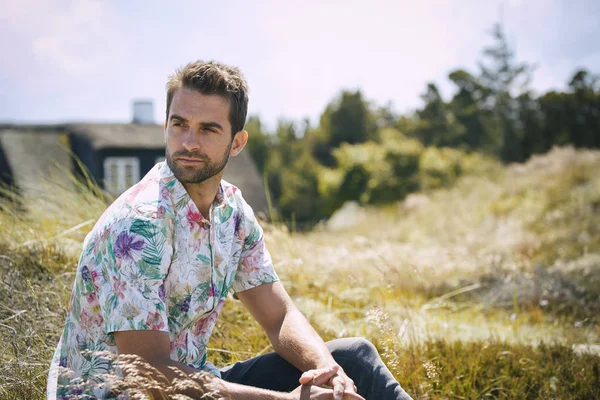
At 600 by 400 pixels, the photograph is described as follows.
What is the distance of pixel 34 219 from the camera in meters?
4.11

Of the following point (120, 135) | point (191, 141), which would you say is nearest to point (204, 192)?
point (191, 141)

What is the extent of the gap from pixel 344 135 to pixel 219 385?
30416 millimetres

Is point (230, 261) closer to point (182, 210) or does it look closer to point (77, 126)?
point (182, 210)

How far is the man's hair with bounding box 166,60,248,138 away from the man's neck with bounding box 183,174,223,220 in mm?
270

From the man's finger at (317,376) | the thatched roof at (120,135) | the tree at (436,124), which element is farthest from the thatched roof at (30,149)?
the tree at (436,124)

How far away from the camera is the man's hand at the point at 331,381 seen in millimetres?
1925

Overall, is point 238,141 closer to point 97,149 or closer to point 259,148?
point 97,149

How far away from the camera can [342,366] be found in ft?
7.27

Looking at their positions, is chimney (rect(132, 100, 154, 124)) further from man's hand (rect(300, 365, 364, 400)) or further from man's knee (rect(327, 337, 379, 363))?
man's hand (rect(300, 365, 364, 400))

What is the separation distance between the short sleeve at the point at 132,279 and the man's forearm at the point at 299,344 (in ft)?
2.10

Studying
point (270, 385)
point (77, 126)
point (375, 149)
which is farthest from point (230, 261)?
point (375, 149)

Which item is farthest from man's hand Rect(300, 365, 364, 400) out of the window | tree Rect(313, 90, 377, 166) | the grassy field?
tree Rect(313, 90, 377, 166)

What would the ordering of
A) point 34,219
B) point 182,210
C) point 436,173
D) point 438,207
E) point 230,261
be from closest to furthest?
1. point 182,210
2. point 230,261
3. point 34,219
4. point 438,207
5. point 436,173

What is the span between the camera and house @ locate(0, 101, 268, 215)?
730 inches
